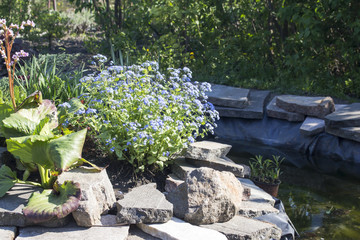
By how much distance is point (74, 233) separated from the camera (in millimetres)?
2758

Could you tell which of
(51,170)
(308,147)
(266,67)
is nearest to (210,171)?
(51,170)

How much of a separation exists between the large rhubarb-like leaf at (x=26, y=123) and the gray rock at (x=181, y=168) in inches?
42.3

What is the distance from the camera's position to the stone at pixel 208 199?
121 inches

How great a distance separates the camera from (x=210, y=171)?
3.20 meters

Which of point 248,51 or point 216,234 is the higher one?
point 248,51

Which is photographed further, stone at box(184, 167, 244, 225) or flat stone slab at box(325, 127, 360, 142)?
flat stone slab at box(325, 127, 360, 142)

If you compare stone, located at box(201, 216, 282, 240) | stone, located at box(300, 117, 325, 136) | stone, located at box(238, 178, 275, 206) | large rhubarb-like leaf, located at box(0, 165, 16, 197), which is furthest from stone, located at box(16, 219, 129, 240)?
stone, located at box(300, 117, 325, 136)

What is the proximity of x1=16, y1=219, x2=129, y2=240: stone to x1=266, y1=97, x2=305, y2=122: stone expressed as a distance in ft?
13.3

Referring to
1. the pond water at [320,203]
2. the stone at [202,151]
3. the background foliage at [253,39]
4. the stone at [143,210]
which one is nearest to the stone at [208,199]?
the stone at [143,210]

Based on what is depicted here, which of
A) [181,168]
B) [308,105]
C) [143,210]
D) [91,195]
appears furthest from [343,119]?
[91,195]

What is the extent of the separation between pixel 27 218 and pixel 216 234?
1.26 m

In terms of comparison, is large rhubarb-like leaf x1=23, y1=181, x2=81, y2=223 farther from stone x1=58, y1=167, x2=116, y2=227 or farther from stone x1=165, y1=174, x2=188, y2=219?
stone x1=165, y1=174, x2=188, y2=219

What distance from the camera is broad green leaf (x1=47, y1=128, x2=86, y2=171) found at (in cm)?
274

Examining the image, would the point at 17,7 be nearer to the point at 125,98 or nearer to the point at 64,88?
the point at 64,88
